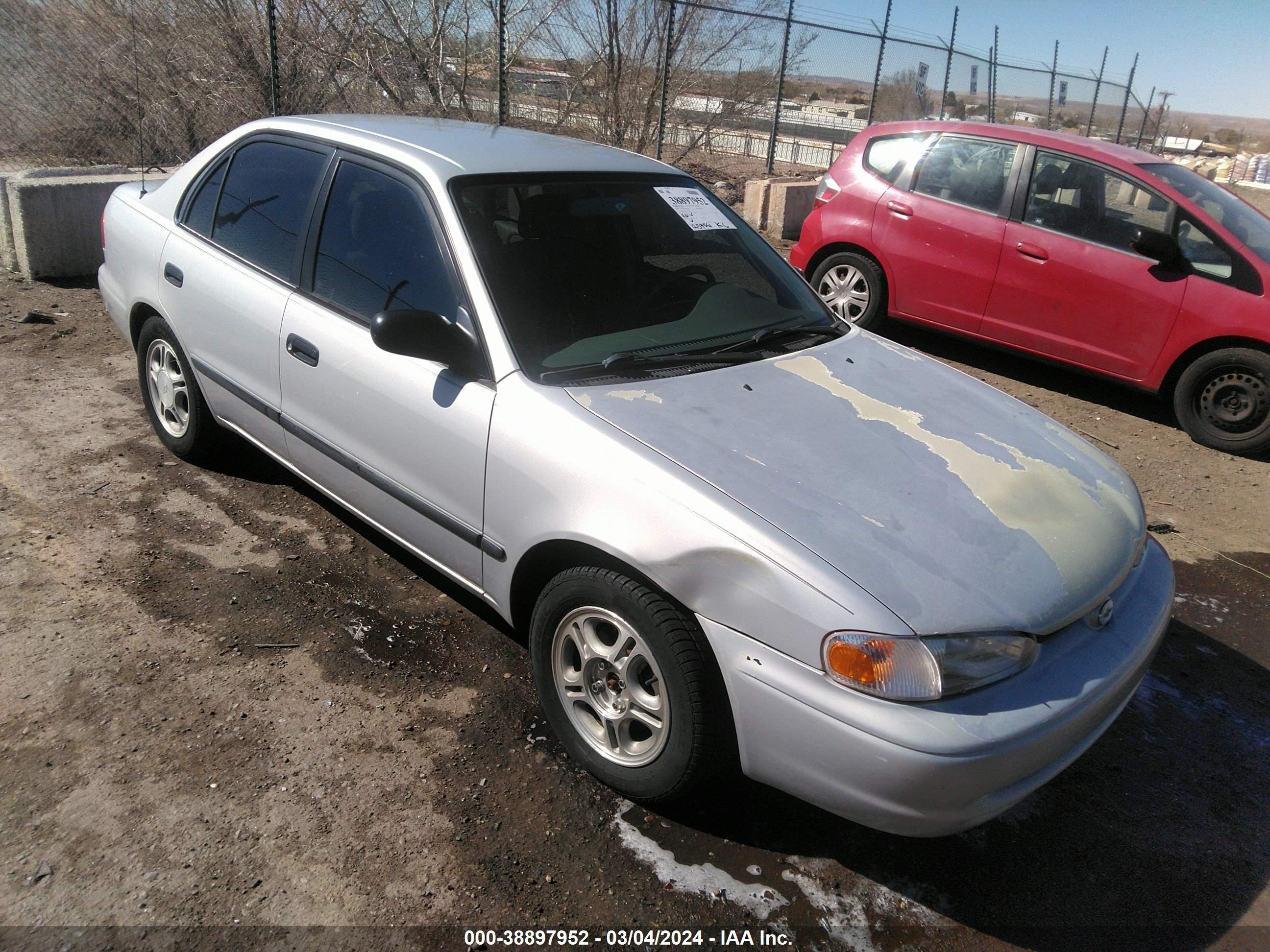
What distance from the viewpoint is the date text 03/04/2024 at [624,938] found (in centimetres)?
226

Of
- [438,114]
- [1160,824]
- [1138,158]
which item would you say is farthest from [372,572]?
[438,114]

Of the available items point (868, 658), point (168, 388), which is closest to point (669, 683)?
point (868, 658)

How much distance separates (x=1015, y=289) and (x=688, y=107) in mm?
7087

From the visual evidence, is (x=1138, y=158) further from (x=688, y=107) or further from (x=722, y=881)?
(x=688, y=107)

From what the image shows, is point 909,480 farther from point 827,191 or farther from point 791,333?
point 827,191

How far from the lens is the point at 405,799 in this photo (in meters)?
2.63

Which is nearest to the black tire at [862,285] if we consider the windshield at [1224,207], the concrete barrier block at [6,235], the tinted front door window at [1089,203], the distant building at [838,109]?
the tinted front door window at [1089,203]

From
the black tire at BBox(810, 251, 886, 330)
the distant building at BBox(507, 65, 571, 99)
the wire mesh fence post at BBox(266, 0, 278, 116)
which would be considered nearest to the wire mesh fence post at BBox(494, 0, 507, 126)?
the distant building at BBox(507, 65, 571, 99)

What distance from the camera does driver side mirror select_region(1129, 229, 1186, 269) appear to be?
573 cm

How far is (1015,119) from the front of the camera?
19.7 meters

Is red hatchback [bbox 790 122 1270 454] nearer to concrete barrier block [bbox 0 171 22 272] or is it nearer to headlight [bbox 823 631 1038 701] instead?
headlight [bbox 823 631 1038 701]

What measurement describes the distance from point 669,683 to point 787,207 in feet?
30.1

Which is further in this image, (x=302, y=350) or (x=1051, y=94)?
(x=1051, y=94)

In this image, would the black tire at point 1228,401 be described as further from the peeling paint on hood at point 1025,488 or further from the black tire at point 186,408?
the black tire at point 186,408
